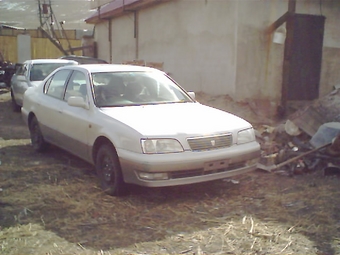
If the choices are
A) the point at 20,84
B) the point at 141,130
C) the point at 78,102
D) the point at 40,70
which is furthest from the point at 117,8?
the point at 141,130

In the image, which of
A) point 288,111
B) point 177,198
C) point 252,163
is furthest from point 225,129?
point 288,111

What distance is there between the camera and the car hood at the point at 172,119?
451 cm

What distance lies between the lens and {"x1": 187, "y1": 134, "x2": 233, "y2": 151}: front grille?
4461mm

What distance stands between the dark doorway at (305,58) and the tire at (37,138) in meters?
5.62

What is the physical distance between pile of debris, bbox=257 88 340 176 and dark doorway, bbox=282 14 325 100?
6.41ft

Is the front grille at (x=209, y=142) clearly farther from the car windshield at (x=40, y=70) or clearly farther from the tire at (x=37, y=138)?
the car windshield at (x=40, y=70)

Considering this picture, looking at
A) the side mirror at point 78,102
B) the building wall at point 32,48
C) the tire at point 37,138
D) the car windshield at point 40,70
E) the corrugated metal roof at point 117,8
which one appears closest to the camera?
the side mirror at point 78,102

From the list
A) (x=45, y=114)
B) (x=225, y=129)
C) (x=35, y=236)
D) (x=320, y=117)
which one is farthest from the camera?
(x=320, y=117)

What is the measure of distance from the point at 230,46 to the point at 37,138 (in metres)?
4.87

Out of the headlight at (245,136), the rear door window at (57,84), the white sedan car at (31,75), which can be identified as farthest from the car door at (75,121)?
the white sedan car at (31,75)

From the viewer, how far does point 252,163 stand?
5004 mm

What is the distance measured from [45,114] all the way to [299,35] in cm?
639

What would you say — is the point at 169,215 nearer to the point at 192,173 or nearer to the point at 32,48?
the point at 192,173

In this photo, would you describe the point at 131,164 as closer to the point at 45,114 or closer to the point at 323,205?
the point at 323,205
